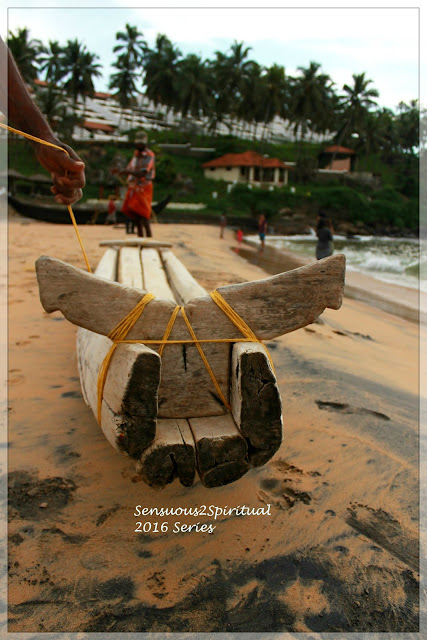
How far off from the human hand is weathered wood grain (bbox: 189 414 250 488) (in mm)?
1390

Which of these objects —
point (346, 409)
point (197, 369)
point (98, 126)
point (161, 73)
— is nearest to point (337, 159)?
point (161, 73)

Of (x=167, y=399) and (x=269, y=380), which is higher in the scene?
(x=269, y=380)

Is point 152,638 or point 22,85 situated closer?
point 152,638

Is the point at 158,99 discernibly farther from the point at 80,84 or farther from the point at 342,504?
the point at 342,504

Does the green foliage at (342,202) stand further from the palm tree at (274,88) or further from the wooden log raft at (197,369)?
the wooden log raft at (197,369)

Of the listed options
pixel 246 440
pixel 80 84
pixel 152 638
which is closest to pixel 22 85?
pixel 246 440

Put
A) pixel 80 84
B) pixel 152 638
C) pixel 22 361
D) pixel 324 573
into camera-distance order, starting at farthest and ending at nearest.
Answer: pixel 80 84, pixel 22 361, pixel 324 573, pixel 152 638

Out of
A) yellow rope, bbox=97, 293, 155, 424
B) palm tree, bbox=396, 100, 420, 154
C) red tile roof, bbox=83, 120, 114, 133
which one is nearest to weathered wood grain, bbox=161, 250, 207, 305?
yellow rope, bbox=97, 293, 155, 424

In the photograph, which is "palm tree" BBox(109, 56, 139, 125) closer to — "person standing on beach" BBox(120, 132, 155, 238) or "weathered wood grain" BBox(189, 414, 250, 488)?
"person standing on beach" BBox(120, 132, 155, 238)

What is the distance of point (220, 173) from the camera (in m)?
41.8

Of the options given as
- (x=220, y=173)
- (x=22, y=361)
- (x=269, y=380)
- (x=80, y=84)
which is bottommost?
(x=22, y=361)

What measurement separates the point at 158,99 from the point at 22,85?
2063 inches

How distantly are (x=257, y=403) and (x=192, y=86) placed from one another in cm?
4799

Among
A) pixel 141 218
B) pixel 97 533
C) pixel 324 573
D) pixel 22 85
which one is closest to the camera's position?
pixel 22 85
